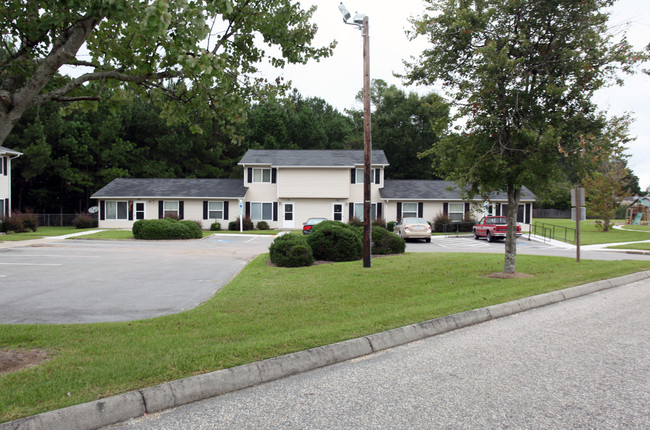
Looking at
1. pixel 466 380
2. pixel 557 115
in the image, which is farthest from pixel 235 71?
pixel 557 115

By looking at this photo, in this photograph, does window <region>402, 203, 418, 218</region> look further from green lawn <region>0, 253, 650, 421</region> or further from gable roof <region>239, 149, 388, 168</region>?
green lawn <region>0, 253, 650, 421</region>

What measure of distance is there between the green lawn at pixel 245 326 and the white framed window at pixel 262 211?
2599 centimetres

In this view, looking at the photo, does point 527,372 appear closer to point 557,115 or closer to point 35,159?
point 557,115

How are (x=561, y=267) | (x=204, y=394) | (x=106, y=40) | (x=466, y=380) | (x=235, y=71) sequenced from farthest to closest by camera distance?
1. (x=561, y=267)
2. (x=235, y=71)
3. (x=106, y=40)
4. (x=466, y=380)
5. (x=204, y=394)

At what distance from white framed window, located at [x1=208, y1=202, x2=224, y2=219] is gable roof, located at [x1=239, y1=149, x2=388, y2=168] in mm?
4019

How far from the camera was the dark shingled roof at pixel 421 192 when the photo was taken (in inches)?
1517

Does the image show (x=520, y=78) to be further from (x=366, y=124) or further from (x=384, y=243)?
(x=384, y=243)

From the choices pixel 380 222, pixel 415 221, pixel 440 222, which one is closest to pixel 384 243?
pixel 415 221

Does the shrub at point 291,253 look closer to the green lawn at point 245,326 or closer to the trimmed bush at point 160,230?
the green lawn at point 245,326

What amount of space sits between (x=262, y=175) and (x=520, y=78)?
29.6 meters

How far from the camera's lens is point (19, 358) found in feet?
17.5

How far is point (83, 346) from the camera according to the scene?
5.78 m

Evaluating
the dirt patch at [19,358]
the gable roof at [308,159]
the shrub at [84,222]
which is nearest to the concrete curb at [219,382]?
the dirt patch at [19,358]

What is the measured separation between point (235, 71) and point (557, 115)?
8170 mm
